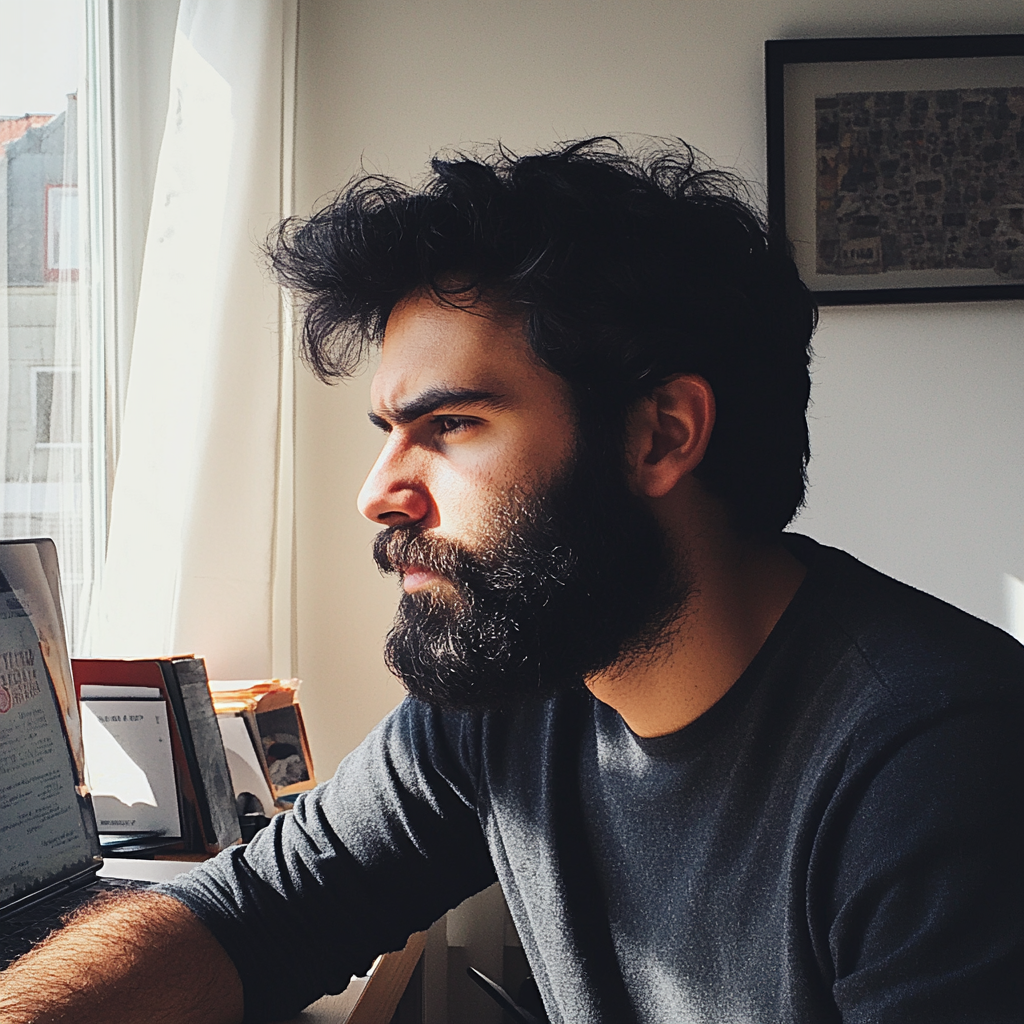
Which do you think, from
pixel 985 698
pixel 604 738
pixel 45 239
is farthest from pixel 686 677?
pixel 45 239

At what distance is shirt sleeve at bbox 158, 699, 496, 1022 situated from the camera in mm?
1031

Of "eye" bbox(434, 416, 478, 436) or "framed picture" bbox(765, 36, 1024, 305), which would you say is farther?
"framed picture" bbox(765, 36, 1024, 305)

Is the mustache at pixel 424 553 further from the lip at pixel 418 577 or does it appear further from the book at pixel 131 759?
the book at pixel 131 759

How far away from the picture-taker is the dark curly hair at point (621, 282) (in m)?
1.02

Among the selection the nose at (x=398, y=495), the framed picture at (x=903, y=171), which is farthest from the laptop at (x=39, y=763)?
the framed picture at (x=903, y=171)

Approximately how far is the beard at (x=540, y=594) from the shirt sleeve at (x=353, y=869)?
0.14 meters

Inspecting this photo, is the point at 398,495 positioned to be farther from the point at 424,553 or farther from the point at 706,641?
the point at 706,641

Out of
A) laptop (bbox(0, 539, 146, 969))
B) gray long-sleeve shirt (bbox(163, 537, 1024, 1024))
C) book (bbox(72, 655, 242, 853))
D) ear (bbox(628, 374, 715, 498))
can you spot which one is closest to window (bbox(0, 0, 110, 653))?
book (bbox(72, 655, 242, 853))

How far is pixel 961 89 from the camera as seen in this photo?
209cm

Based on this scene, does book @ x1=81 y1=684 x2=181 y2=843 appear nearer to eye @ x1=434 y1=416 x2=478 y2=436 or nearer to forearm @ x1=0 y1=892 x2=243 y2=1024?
forearm @ x1=0 y1=892 x2=243 y2=1024

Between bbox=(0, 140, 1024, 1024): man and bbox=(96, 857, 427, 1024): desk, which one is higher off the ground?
bbox=(0, 140, 1024, 1024): man

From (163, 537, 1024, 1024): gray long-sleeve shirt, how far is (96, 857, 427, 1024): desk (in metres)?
0.02

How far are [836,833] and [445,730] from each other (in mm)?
469

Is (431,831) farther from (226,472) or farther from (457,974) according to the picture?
(457,974)
